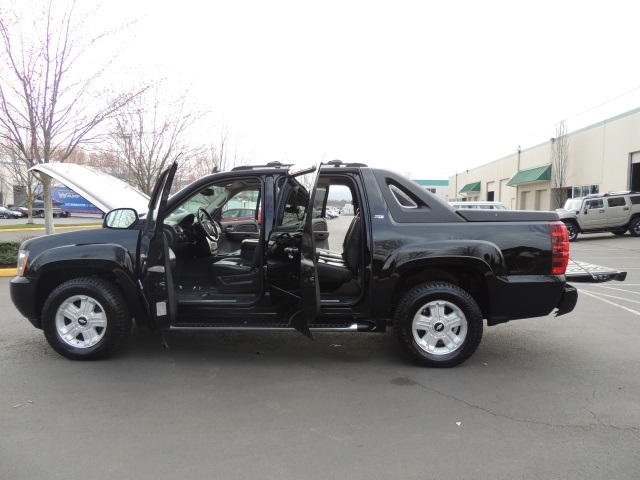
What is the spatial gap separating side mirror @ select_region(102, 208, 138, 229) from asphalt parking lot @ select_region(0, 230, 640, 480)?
133cm

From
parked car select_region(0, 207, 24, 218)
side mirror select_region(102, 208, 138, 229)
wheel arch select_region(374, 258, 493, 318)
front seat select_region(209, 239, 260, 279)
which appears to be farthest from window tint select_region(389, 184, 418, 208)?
parked car select_region(0, 207, 24, 218)

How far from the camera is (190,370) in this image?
4.45 m

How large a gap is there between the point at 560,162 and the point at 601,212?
1193 centimetres

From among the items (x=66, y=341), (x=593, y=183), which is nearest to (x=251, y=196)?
(x=66, y=341)

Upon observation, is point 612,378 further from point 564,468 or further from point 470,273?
point 564,468

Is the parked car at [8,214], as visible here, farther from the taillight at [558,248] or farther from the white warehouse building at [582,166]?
the taillight at [558,248]

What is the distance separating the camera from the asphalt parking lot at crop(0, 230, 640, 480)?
2.90m

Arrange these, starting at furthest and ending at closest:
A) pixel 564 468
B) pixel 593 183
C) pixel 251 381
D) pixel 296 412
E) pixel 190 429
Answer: pixel 593 183
pixel 251 381
pixel 296 412
pixel 190 429
pixel 564 468

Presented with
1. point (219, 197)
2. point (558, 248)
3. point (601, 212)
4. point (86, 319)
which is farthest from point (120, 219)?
point (601, 212)

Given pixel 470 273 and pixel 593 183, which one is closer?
pixel 470 273

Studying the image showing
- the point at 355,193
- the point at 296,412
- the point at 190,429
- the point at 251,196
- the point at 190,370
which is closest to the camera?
the point at 190,429

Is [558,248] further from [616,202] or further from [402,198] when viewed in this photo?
[616,202]

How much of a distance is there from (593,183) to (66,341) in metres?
29.6

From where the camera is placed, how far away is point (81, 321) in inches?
179
